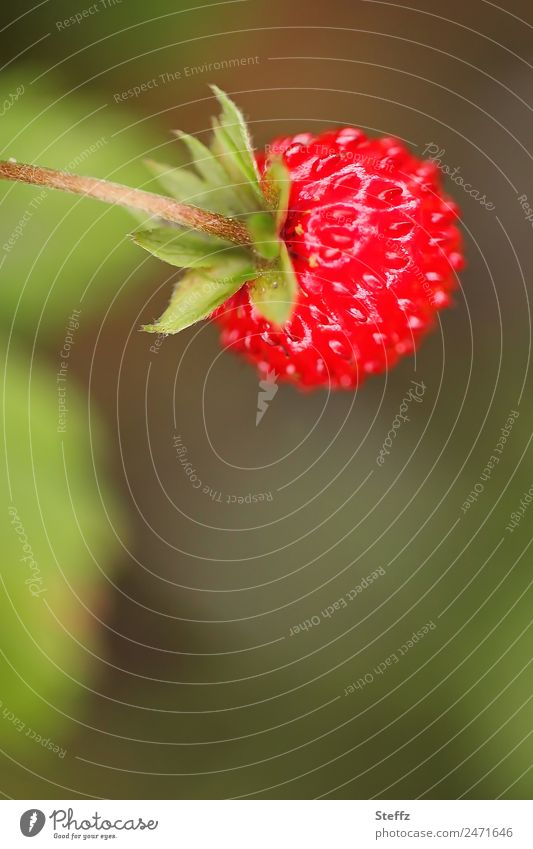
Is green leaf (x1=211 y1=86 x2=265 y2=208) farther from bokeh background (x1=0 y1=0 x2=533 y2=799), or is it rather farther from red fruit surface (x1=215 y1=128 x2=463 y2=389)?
bokeh background (x1=0 y1=0 x2=533 y2=799)

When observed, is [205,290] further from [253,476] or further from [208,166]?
[253,476]

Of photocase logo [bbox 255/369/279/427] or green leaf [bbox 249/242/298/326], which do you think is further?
photocase logo [bbox 255/369/279/427]

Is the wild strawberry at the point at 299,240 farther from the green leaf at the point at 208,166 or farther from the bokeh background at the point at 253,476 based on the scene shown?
the bokeh background at the point at 253,476

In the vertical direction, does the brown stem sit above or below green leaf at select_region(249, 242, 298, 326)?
above
